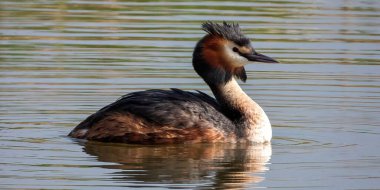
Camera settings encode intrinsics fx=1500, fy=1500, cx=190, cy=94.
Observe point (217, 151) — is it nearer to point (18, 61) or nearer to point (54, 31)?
point (18, 61)

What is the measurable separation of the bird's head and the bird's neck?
110 mm

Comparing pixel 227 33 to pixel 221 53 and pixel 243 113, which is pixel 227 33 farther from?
→ pixel 243 113

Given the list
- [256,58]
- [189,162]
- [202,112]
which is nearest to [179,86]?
[256,58]

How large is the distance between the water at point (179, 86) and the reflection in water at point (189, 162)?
1 centimetres

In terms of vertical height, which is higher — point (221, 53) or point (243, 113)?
point (221, 53)

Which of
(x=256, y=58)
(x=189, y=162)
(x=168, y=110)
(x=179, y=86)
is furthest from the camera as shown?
(x=179, y=86)

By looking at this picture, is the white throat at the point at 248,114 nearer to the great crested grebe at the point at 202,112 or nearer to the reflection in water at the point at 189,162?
the great crested grebe at the point at 202,112

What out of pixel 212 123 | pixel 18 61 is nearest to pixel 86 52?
pixel 18 61

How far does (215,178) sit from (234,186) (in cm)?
31

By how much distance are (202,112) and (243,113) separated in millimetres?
587

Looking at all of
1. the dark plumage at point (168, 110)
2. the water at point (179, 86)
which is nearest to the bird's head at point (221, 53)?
the dark plumage at point (168, 110)

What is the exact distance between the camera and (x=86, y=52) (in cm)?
2002

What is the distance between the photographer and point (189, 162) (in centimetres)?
1372

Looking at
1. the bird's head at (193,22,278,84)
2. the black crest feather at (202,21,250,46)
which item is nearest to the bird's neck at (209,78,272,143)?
the bird's head at (193,22,278,84)
